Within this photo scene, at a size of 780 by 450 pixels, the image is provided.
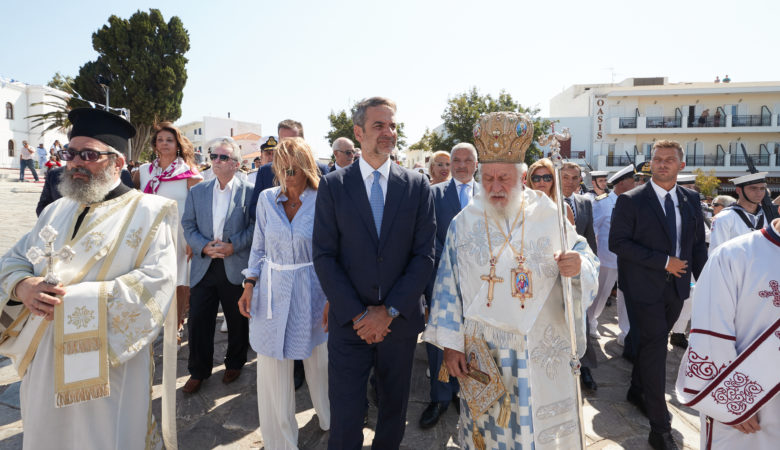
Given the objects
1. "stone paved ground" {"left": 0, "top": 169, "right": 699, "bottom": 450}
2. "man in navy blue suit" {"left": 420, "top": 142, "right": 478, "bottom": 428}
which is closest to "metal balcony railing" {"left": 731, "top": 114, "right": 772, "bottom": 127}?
"stone paved ground" {"left": 0, "top": 169, "right": 699, "bottom": 450}

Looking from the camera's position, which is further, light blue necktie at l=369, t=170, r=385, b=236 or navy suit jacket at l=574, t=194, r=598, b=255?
navy suit jacket at l=574, t=194, r=598, b=255

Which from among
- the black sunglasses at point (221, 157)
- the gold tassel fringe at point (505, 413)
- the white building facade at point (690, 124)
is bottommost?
the gold tassel fringe at point (505, 413)

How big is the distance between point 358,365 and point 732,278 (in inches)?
80.7

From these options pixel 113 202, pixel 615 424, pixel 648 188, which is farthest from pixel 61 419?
pixel 648 188

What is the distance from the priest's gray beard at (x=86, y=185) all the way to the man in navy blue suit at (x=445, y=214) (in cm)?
253

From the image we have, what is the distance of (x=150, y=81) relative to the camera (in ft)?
97.6

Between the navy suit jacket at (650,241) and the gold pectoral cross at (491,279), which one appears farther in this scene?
the navy suit jacket at (650,241)

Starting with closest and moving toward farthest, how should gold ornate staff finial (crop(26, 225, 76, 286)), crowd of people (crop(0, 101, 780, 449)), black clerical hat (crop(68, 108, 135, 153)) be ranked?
crowd of people (crop(0, 101, 780, 449)) < gold ornate staff finial (crop(26, 225, 76, 286)) < black clerical hat (crop(68, 108, 135, 153))

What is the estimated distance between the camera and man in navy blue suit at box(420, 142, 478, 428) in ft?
12.6

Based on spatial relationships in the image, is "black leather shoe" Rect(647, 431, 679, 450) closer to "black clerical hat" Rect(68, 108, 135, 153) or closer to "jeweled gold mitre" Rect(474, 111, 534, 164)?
"jeweled gold mitre" Rect(474, 111, 534, 164)

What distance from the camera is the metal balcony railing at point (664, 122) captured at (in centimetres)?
3491

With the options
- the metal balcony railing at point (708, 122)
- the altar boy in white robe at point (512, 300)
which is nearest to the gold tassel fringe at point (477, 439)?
the altar boy in white robe at point (512, 300)

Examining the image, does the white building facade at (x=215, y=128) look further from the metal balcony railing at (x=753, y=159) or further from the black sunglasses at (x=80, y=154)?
the black sunglasses at (x=80, y=154)

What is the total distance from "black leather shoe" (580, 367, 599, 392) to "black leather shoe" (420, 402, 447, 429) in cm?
163
